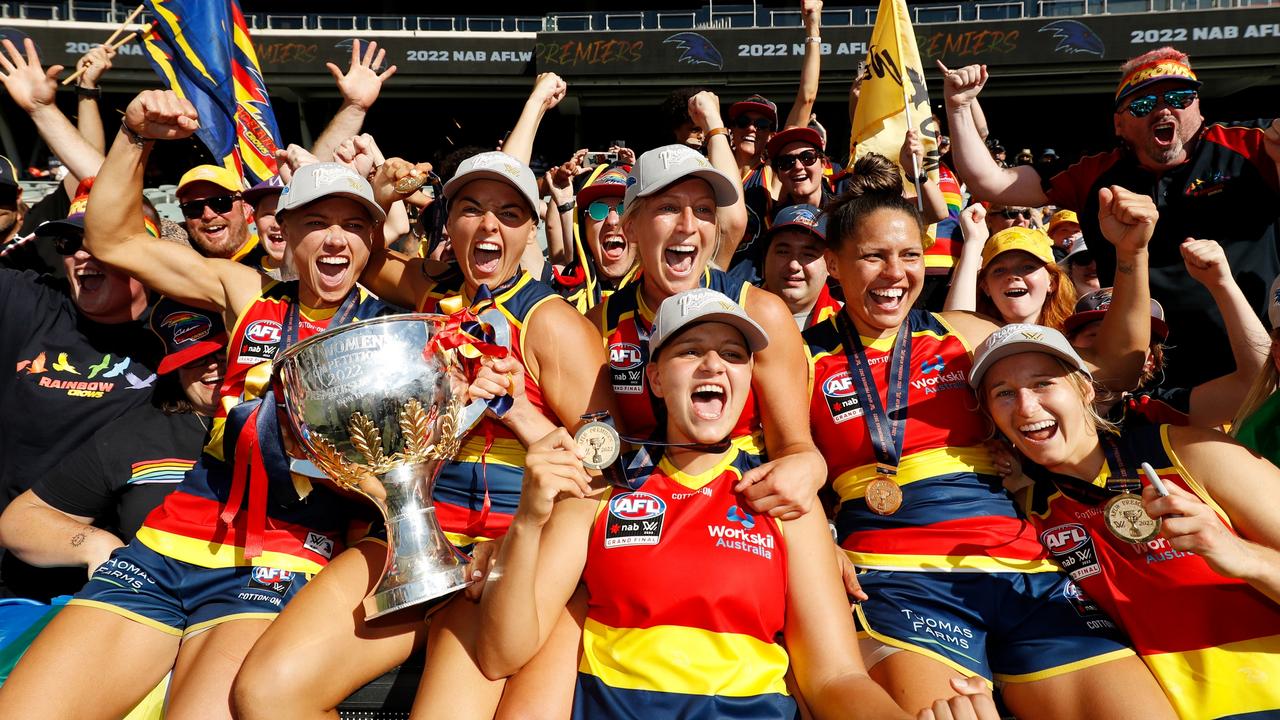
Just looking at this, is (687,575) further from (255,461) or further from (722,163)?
(722,163)

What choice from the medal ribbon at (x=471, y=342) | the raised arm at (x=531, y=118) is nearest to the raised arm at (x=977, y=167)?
the raised arm at (x=531, y=118)

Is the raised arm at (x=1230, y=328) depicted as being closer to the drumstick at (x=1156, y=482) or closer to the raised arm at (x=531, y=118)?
the drumstick at (x=1156, y=482)

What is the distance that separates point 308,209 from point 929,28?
2388cm

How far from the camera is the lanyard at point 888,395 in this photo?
3.62 meters

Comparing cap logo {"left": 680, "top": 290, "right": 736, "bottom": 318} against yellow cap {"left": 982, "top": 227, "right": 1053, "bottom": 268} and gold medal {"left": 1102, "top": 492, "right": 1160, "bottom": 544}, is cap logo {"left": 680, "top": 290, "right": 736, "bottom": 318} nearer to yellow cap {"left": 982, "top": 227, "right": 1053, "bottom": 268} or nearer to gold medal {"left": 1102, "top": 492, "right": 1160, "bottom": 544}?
gold medal {"left": 1102, "top": 492, "right": 1160, "bottom": 544}

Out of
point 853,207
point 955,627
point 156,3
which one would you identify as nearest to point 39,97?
point 156,3

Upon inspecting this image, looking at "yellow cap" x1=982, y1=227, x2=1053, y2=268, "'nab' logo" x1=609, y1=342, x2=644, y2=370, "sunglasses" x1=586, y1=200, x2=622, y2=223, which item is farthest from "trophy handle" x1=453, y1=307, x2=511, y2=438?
"yellow cap" x1=982, y1=227, x2=1053, y2=268

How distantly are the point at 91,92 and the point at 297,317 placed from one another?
3.14 m

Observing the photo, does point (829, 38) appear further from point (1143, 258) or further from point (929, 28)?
point (1143, 258)

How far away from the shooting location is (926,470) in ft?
11.9

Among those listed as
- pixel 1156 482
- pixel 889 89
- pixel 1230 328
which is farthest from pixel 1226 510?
pixel 889 89

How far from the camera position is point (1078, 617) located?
10.8 feet

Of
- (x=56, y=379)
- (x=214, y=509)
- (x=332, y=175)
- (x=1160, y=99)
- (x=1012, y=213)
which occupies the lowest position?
(x=214, y=509)

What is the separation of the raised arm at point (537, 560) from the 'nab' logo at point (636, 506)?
0.29 ft
